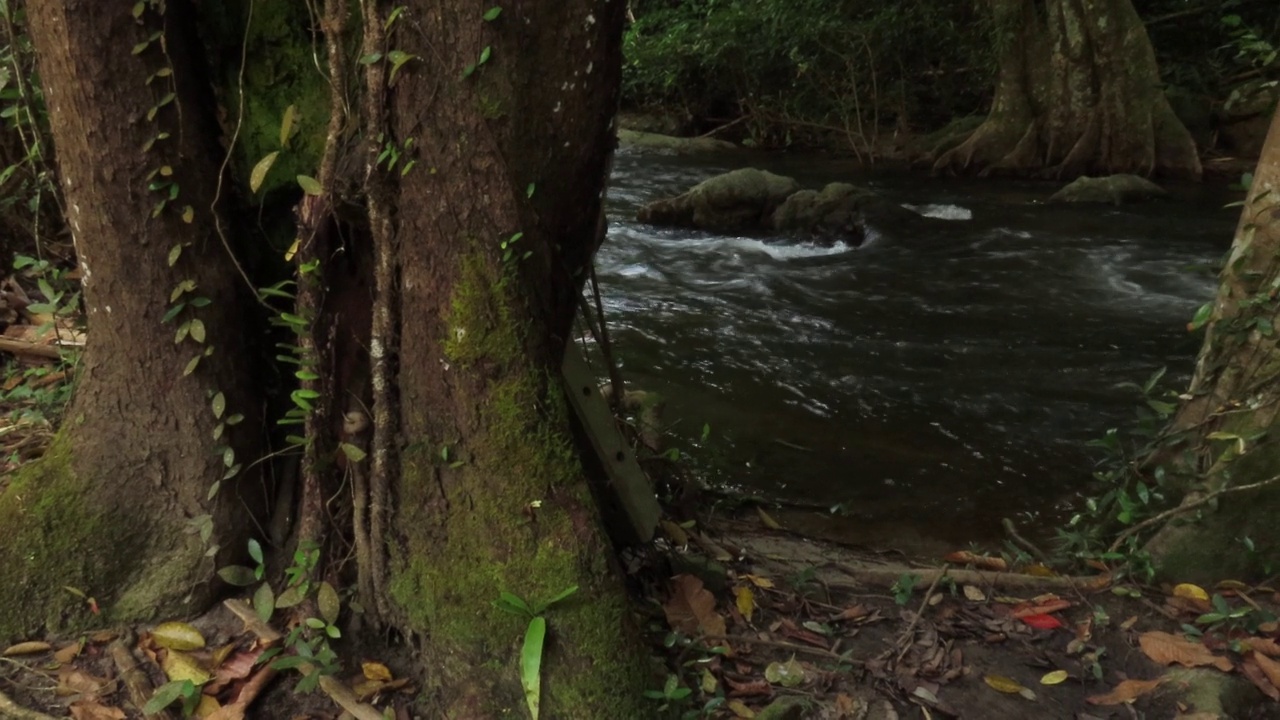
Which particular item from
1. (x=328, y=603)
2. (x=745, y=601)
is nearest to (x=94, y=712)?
(x=328, y=603)

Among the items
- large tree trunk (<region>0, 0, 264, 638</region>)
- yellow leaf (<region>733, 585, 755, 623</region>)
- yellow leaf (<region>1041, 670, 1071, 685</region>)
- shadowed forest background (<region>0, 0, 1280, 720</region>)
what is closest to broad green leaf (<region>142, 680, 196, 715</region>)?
shadowed forest background (<region>0, 0, 1280, 720</region>)

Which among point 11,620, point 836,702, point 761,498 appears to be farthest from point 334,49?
point 761,498

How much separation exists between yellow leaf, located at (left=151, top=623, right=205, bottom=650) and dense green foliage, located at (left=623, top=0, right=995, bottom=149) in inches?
574

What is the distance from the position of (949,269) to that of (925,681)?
7.91 m

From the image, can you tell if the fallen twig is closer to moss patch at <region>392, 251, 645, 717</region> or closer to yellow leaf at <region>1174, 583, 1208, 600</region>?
yellow leaf at <region>1174, 583, 1208, 600</region>

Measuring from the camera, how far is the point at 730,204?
12234 mm

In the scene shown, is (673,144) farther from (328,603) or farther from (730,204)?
(328,603)

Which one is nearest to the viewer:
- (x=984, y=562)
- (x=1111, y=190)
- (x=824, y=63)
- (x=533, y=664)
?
(x=533, y=664)

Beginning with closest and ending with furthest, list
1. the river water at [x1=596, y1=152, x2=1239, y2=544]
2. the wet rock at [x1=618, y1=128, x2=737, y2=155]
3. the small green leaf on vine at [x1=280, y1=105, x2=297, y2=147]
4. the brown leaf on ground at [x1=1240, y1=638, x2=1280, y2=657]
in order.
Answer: the small green leaf on vine at [x1=280, y1=105, x2=297, y2=147], the brown leaf on ground at [x1=1240, y1=638, x2=1280, y2=657], the river water at [x1=596, y1=152, x2=1239, y2=544], the wet rock at [x1=618, y1=128, x2=737, y2=155]

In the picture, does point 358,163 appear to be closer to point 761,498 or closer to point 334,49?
point 334,49

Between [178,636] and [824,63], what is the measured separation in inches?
610

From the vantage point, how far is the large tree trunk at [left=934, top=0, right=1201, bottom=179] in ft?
43.5

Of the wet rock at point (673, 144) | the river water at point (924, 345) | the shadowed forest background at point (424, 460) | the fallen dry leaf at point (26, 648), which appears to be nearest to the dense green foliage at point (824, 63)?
the wet rock at point (673, 144)

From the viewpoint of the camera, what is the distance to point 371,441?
264cm
